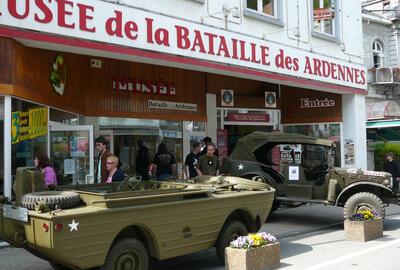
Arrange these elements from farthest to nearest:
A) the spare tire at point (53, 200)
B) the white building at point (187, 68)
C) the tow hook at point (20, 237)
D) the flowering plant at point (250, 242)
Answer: the white building at point (187, 68) < the flowering plant at point (250, 242) < the tow hook at point (20, 237) < the spare tire at point (53, 200)

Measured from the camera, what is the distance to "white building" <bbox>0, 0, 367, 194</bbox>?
874cm

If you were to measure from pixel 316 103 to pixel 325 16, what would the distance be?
3348 mm

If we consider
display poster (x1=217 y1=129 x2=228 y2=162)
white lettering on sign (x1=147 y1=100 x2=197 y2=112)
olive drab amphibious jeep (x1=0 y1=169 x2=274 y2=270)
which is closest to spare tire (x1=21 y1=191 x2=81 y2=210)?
olive drab amphibious jeep (x1=0 y1=169 x2=274 y2=270)

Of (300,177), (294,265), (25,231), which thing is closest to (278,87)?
(300,177)

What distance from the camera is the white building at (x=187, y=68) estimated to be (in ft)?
28.7

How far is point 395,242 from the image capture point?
8.64 m

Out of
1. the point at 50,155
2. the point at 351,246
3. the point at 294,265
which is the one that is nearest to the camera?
the point at 294,265

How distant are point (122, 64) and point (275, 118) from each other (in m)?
7.10

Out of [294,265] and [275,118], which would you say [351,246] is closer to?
[294,265]

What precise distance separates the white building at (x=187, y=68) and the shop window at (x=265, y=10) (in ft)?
0.13

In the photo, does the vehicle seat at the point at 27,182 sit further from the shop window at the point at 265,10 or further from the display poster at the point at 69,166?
the shop window at the point at 265,10

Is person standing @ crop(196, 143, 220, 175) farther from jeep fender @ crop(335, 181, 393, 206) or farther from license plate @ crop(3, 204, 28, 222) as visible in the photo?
license plate @ crop(3, 204, 28, 222)

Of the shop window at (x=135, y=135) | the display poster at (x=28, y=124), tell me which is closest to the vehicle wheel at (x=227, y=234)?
the display poster at (x=28, y=124)

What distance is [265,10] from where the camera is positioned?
572 inches
